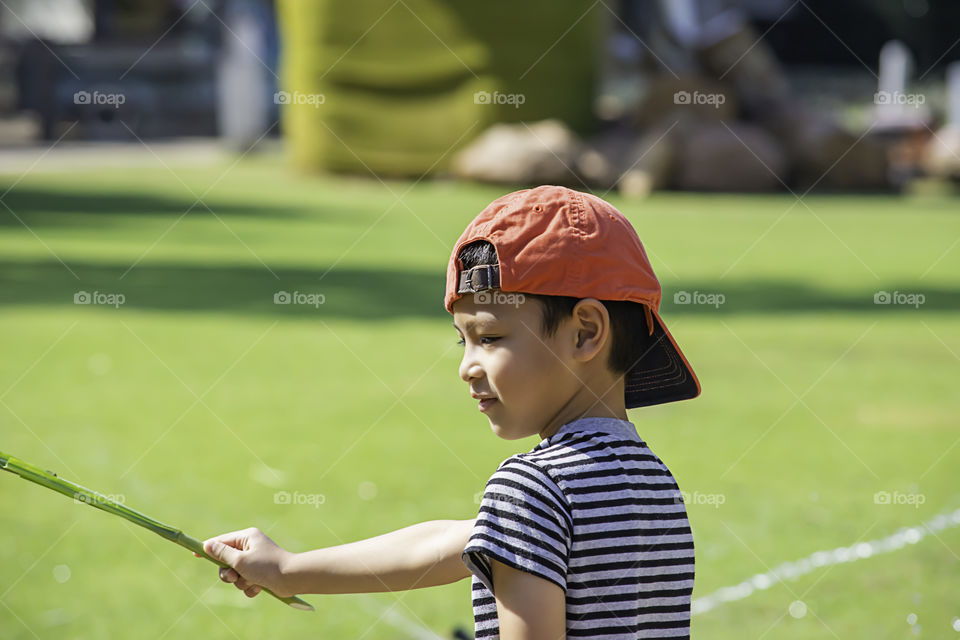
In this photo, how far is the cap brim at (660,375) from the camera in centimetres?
189

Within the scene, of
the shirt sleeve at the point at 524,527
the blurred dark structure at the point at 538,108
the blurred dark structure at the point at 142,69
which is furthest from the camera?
the blurred dark structure at the point at 142,69

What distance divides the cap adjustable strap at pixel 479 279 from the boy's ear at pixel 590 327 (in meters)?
0.13

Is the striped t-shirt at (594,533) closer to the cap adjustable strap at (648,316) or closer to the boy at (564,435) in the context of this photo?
the boy at (564,435)

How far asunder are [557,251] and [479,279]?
0.12m

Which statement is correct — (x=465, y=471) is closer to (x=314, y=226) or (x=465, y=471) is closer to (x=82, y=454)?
(x=82, y=454)

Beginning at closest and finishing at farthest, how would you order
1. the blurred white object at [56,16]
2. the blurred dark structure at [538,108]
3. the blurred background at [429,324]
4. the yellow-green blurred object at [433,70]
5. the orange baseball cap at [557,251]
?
the orange baseball cap at [557,251]
the blurred background at [429,324]
the blurred dark structure at [538,108]
the yellow-green blurred object at [433,70]
the blurred white object at [56,16]

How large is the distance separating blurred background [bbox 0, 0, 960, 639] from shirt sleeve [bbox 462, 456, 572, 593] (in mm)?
1394

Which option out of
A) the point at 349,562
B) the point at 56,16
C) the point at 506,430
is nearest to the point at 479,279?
the point at 506,430

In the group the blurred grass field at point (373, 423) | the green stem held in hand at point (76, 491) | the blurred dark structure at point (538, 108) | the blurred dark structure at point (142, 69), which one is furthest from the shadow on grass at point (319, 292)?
the blurred dark structure at point (142, 69)

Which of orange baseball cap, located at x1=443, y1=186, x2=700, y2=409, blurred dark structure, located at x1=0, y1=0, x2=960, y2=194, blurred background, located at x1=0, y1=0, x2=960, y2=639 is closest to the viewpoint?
orange baseball cap, located at x1=443, y1=186, x2=700, y2=409

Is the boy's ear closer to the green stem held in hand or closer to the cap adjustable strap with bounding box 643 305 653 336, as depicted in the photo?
the cap adjustable strap with bounding box 643 305 653 336

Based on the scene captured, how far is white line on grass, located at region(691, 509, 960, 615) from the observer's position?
153 inches

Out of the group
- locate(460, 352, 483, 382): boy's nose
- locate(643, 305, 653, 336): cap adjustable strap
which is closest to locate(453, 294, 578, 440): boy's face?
locate(460, 352, 483, 382): boy's nose

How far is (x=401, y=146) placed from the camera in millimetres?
20734
